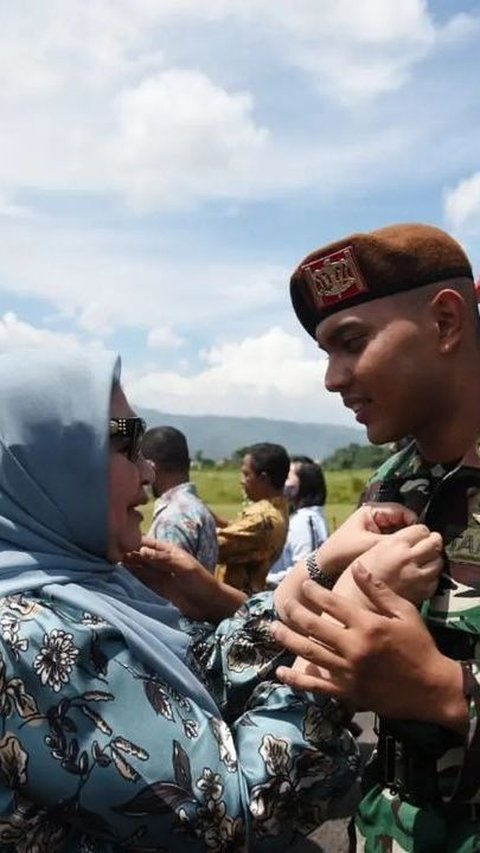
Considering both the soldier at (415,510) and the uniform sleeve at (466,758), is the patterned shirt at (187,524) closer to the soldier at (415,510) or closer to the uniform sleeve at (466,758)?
the soldier at (415,510)

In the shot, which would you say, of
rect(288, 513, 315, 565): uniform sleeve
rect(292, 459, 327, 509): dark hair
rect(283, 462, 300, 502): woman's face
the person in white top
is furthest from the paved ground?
rect(283, 462, 300, 502): woman's face

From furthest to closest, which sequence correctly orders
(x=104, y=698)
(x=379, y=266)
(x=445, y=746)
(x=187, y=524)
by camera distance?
(x=187, y=524), (x=379, y=266), (x=445, y=746), (x=104, y=698)

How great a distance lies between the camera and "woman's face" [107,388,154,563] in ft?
6.30

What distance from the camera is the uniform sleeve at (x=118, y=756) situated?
1618 millimetres

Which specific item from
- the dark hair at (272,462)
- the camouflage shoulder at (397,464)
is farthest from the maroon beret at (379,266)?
the dark hair at (272,462)

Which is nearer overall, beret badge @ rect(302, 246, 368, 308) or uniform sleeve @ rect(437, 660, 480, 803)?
uniform sleeve @ rect(437, 660, 480, 803)

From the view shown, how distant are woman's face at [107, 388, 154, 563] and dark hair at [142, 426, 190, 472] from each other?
3.57 metres

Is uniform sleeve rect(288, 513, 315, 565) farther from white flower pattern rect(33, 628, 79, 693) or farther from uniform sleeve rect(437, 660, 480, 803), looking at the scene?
white flower pattern rect(33, 628, 79, 693)

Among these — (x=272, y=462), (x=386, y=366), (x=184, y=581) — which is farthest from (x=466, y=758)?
(x=272, y=462)

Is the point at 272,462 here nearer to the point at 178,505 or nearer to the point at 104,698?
the point at 178,505

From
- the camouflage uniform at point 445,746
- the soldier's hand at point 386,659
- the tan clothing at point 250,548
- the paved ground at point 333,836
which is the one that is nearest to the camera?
the soldier's hand at point 386,659

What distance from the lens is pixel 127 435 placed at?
1973 millimetres

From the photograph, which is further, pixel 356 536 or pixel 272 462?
pixel 272 462

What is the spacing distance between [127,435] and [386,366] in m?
0.57
